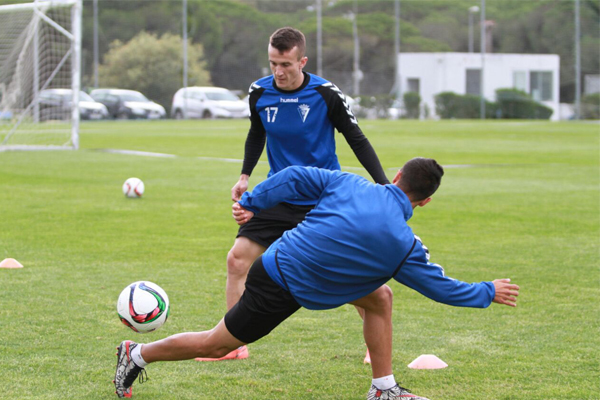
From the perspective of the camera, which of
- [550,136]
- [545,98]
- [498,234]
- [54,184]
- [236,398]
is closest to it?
[236,398]

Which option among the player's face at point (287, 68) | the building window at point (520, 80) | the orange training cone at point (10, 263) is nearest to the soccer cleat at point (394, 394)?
the player's face at point (287, 68)

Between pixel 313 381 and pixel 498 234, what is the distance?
5.67 meters

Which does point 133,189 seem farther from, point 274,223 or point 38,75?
point 38,75

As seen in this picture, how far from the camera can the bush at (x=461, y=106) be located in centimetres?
4962

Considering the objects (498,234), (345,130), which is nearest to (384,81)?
(498,234)

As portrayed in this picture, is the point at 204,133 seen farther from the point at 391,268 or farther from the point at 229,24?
the point at 391,268

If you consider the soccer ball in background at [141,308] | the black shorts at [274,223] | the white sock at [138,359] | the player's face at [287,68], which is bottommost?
the white sock at [138,359]

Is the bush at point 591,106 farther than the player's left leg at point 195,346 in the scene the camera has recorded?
Yes

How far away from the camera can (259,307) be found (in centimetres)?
413

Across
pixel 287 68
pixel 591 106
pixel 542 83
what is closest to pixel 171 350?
pixel 287 68

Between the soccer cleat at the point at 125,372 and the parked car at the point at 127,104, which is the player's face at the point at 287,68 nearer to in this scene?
the soccer cleat at the point at 125,372

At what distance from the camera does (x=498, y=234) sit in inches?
395

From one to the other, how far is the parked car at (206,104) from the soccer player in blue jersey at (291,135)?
1599 inches

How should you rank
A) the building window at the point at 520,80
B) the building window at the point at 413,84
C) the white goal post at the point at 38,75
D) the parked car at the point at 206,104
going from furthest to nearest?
the building window at the point at 520,80 < the building window at the point at 413,84 < the parked car at the point at 206,104 < the white goal post at the point at 38,75
